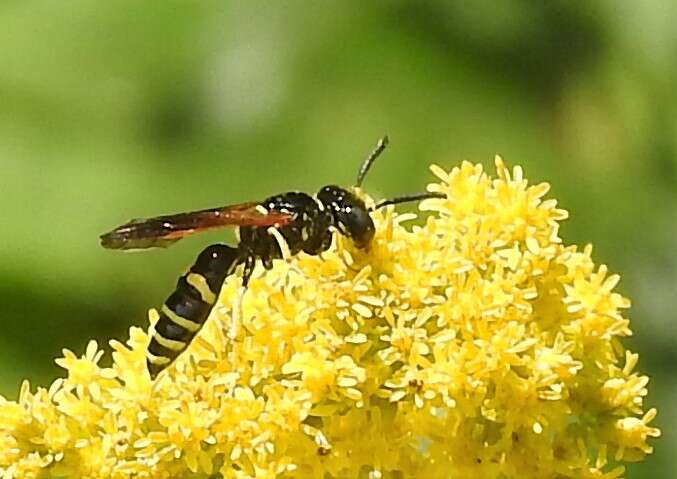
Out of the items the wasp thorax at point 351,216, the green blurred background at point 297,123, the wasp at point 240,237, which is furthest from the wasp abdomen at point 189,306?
the green blurred background at point 297,123

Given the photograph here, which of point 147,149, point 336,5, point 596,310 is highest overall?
point 336,5

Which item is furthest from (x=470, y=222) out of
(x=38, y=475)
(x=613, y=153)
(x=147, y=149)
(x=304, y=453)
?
(x=147, y=149)

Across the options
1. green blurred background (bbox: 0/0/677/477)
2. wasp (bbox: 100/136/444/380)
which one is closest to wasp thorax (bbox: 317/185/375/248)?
wasp (bbox: 100/136/444/380)

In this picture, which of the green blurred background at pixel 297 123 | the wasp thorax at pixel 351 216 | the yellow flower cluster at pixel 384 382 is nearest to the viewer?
the yellow flower cluster at pixel 384 382

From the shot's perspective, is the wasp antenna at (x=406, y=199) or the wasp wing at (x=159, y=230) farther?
the wasp antenna at (x=406, y=199)

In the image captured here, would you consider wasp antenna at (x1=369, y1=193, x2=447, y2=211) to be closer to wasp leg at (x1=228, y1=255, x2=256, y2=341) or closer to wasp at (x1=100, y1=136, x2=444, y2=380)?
wasp at (x1=100, y1=136, x2=444, y2=380)

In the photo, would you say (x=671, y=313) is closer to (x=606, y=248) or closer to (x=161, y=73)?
(x=606, y=248)

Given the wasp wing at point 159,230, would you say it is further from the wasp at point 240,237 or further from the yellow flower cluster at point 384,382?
the yellow flower cluster at point 384,382

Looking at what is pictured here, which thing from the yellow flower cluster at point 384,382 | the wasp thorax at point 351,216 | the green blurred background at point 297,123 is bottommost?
the yellow flower cluster at point 384,382
